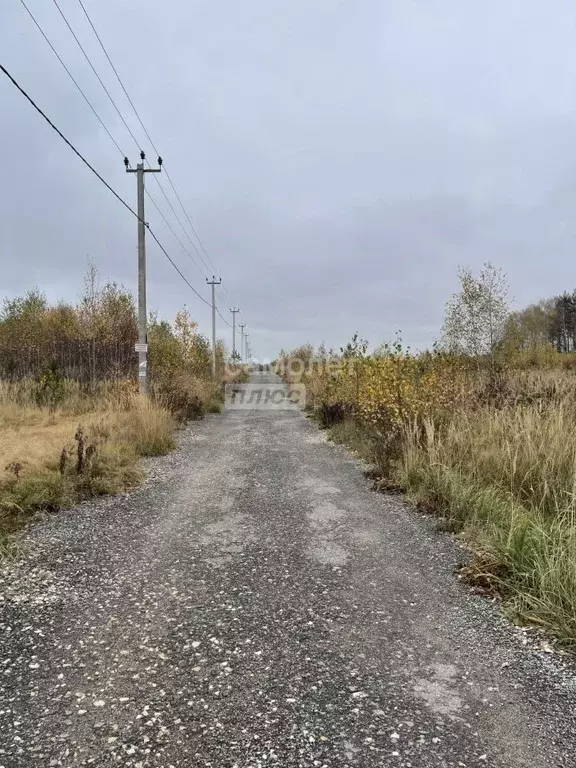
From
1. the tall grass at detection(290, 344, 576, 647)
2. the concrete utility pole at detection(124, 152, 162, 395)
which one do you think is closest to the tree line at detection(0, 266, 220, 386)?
the concrete utility pole at detection(124, 152, 162, 395)

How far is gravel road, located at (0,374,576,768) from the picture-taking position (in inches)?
85.1

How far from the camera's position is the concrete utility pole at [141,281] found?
517 inches

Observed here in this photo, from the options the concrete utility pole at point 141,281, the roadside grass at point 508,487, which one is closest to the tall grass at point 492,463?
the roadside grass at point 508,487

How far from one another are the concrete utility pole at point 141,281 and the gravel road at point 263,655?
26.6 feet

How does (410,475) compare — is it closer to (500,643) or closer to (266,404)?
(500,643)

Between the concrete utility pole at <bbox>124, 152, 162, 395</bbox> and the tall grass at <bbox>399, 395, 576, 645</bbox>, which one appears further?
the concrete utility pole at <bbox>124, 152, 162, 395</bbox>

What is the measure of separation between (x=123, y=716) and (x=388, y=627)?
160 centimetres

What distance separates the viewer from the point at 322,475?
783cm

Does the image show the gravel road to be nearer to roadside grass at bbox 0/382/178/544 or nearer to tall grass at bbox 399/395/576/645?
tall grass at bbox 399/395/576/645

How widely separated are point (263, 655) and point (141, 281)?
12224 mm

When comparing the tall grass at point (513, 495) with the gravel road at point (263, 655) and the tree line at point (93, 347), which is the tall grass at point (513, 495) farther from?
the tree line at point (93, 347)

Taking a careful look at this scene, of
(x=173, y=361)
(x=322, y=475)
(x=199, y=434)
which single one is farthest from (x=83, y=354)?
(x=322, y=475)

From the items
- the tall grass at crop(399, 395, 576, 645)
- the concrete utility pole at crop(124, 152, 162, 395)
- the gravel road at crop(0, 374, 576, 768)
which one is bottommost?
the gravel road at crop(0, 374, 576, 768)

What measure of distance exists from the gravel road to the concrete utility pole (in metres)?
8.11
